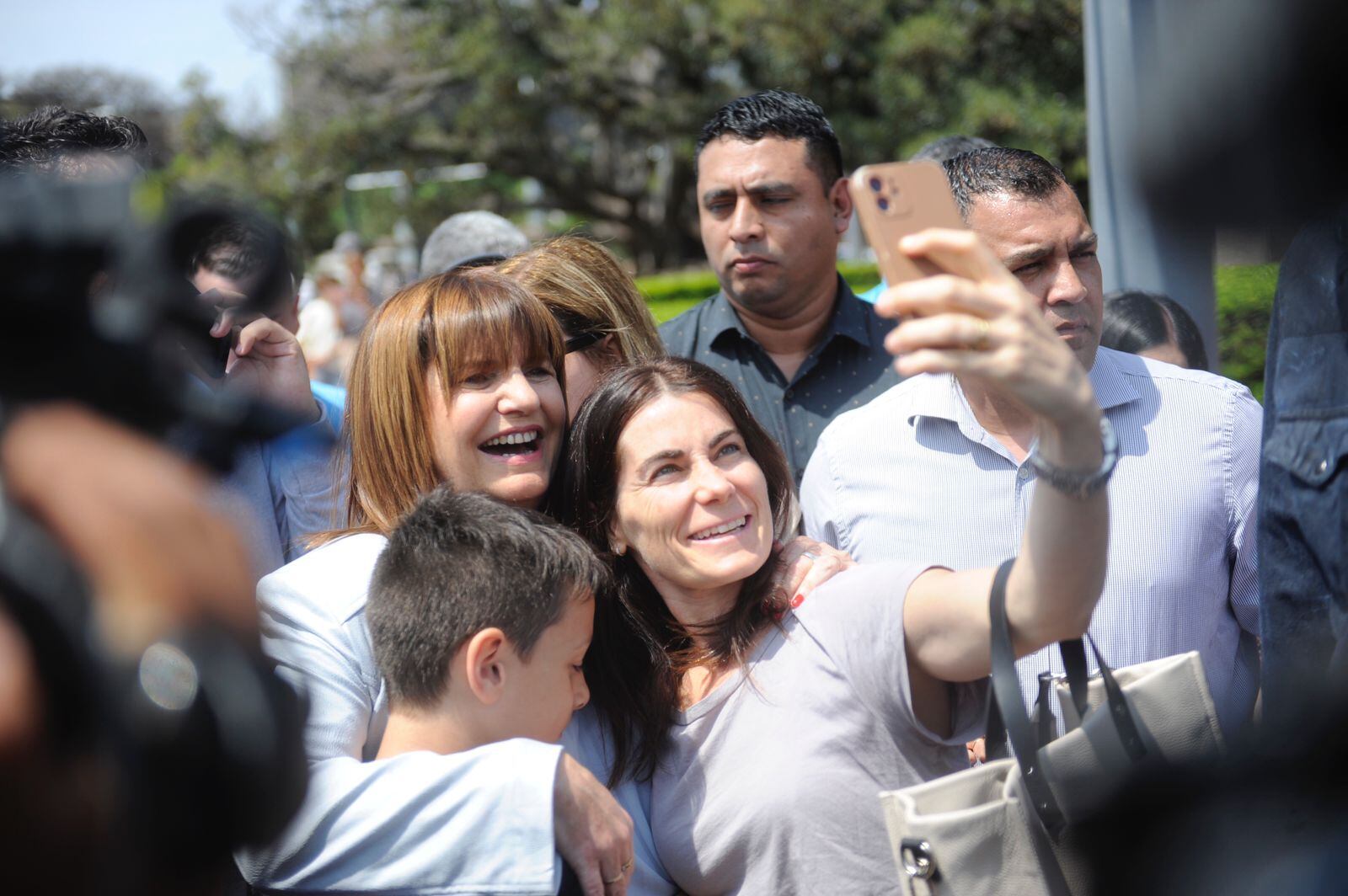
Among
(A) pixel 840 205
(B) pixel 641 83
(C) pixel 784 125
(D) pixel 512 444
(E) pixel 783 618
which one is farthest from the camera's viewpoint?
(B) pixel 641 83

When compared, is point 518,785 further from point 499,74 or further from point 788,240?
point 499,74

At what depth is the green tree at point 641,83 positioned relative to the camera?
1256 cm

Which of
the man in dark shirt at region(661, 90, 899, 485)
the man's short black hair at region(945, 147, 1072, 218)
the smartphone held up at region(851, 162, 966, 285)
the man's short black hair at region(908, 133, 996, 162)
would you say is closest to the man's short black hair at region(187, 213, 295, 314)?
the smartphone held up at region(851, 162, 966, 285)

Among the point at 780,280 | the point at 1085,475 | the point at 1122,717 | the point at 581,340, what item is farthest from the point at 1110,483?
the point at 780,280

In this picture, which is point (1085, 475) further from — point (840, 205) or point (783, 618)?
point (840, 205)

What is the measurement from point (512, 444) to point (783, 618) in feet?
2.31

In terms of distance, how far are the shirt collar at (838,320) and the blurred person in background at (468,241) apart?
2.51 feet

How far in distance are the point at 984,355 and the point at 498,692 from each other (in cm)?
102

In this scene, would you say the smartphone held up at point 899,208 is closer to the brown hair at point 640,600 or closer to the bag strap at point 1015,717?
the bag strap at point 1015,717

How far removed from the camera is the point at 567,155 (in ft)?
67.8

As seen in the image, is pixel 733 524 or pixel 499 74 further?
pixel 499 74

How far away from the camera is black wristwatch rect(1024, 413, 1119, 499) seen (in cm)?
149

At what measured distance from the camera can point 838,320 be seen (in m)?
3.96

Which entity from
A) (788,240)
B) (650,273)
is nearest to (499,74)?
(650,273)
